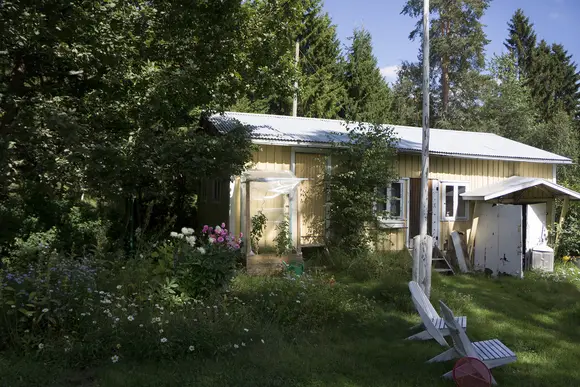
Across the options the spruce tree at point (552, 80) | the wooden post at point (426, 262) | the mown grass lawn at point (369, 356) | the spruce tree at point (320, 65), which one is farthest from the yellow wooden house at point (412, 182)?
the spruce tree at point (552, 80)

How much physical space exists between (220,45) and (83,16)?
239cm

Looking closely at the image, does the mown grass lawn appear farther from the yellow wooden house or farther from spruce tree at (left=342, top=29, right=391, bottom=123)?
spruce tree at (left=342, top=29, right=391, bottom=123)

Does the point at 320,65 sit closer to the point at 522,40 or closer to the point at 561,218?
the point at 561,218

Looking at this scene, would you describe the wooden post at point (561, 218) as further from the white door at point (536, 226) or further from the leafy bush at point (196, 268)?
the leafy bush at point (196, 268)

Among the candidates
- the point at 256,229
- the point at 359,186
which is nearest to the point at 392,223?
the point at 359,186

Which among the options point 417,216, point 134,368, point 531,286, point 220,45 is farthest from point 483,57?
point 134,368

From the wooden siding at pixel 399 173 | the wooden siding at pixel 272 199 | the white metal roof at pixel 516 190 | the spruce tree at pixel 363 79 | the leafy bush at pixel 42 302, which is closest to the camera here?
the leafy bush at pixel 42 302

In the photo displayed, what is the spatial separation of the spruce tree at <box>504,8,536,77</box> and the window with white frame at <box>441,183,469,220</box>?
1110 inches

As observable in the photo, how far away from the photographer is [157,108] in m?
8.49

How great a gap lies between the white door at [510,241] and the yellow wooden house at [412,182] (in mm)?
102

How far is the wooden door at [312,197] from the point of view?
37.6 feet

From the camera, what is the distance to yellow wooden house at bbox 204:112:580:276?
10906 millimetres

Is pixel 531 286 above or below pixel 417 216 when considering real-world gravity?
below

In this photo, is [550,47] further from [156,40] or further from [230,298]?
[230,298]
